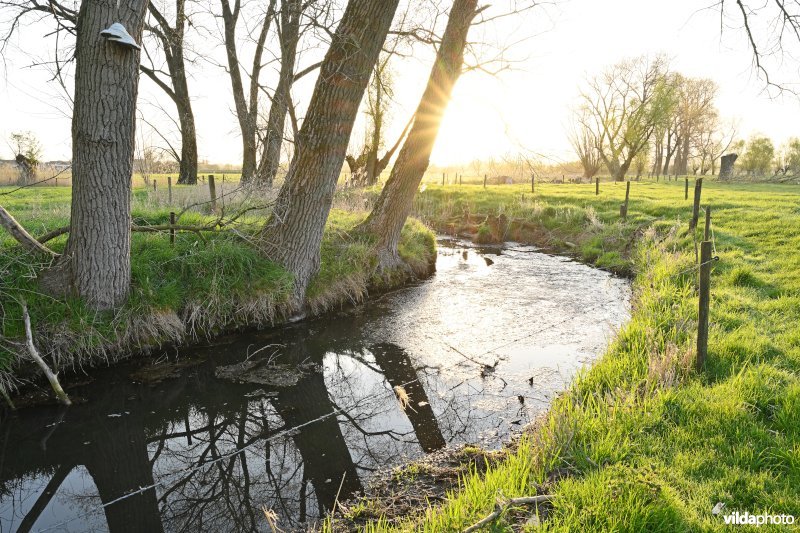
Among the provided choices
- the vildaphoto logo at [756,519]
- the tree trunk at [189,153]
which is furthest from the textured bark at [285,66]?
the tree trunk at [189,153]

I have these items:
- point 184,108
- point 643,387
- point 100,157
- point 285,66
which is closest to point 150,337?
point 100,157

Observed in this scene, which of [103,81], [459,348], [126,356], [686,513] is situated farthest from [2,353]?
[686,513]

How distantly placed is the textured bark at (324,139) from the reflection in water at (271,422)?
124cm

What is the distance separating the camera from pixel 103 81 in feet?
16.2

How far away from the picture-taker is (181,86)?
1593 cm

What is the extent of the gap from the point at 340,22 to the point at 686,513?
635 cm

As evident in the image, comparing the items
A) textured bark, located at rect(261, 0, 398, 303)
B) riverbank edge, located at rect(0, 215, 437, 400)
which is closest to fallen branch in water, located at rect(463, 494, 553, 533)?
riverbank edge, located at rect(0, 215, 437, 400)

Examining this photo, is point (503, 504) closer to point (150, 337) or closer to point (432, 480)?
point (432, 480)

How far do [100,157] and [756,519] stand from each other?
6.18 meters

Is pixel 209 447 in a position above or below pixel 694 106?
below

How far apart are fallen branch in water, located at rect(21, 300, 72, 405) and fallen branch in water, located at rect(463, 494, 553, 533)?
4132mm

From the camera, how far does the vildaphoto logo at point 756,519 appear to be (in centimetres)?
264

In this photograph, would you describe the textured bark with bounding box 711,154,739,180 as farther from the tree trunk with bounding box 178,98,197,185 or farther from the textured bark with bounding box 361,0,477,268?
the tree trunk with bounding box 178,98,197,185

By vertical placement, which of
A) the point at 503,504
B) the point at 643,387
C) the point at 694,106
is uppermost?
the point at 694,106
